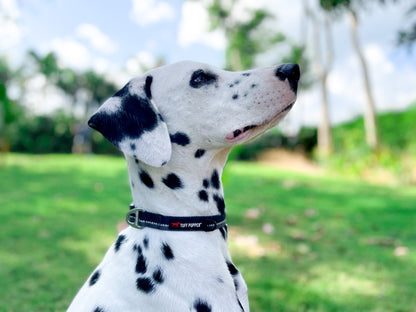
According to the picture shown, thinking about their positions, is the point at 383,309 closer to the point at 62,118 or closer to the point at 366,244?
the point at 366,244

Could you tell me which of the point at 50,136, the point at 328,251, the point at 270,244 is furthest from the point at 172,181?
the point at 50,136

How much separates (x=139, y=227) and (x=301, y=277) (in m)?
2.55

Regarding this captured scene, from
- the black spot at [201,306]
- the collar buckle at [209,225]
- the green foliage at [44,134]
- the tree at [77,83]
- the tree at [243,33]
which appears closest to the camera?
the black spot at [201,306]

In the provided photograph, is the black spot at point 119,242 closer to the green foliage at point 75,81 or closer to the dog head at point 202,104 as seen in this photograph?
the dog head at point 202,104

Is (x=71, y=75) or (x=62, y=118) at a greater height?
(x=71, y=75)

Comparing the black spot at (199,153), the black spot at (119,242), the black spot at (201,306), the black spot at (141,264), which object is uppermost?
the black spot at (199,153)

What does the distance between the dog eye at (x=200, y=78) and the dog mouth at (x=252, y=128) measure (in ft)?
1.08

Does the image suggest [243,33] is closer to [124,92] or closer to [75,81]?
[75,81]

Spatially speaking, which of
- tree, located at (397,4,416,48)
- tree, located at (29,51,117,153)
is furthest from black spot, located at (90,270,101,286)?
tree, located at (29,51,117,153)

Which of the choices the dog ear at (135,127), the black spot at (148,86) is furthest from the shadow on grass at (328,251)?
the black spot at (148,86)

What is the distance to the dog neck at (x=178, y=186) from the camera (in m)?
1.82

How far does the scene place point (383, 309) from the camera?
310 centimetres

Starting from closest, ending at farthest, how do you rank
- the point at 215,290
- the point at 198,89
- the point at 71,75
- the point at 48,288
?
the point at 215,290
the point at 198,89
the point at 48,288
the point at 71,75

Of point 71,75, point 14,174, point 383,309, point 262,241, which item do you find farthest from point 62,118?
point 383,309
